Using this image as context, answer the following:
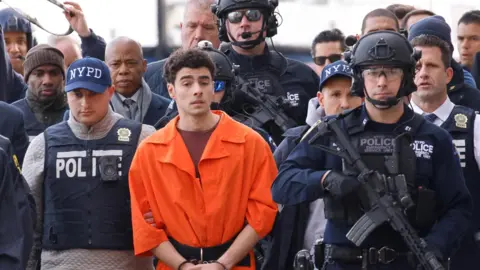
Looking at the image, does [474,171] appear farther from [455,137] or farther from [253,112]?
[253,112]

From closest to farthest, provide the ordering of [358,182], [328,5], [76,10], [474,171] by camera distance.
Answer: [358,182] → [474,171] → [76,10] → [328,5]

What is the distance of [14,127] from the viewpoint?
459 inches

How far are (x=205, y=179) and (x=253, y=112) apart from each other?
5.20 feet

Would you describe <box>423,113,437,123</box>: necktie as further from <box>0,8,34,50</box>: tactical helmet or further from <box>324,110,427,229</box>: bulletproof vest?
<box>0,8,34,50</box>: tactical helmet

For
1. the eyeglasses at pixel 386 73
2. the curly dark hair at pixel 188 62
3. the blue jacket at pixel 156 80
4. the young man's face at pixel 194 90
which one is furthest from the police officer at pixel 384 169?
the blue jacket at pixel 156 80

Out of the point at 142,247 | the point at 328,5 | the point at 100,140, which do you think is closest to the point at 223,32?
the point at 100,140

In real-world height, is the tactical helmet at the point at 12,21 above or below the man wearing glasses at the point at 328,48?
above

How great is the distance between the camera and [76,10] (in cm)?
1265

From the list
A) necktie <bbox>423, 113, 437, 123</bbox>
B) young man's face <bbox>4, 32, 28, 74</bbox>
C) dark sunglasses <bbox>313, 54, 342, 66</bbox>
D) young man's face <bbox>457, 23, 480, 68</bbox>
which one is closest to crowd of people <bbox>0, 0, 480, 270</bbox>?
necktie <bbox>423, 113, 437, 123</bbox>

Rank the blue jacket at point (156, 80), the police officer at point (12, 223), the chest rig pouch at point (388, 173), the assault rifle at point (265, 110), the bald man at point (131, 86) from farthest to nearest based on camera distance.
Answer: the blue jacket at point (156, 80)
the bald man at point (131, 86)
the assault rifle at point (265, 110)
the chest rig pouch at point (388, 173)
the police officer at point (12, 223)

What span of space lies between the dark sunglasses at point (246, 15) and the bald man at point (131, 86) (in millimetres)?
954

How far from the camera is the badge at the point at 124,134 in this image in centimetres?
1082

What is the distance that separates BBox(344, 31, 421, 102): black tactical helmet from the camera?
9.68m

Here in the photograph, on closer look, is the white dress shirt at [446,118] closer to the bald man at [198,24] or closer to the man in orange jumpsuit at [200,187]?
the man in orange jumpsuit at [200,187]
